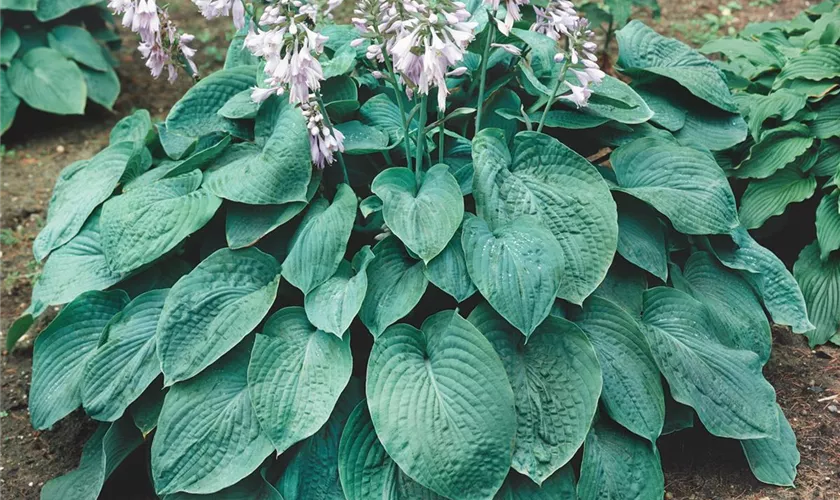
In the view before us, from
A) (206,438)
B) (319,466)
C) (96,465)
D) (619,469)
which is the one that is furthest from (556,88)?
(96,465)

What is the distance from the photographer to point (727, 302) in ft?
11.3

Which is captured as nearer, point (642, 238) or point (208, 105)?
point (642, 238)

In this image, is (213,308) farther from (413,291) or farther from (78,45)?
(78,45)

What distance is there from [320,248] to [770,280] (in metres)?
1.82

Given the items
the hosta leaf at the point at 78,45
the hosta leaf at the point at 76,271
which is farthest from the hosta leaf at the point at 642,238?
the hosta leaf at the point at 78,45

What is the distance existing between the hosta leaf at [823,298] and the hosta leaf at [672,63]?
31.0 inches

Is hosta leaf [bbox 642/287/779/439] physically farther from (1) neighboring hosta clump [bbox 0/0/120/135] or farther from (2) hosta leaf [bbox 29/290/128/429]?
(1) neighboring hosta clump [bbox 0/0/120/135]

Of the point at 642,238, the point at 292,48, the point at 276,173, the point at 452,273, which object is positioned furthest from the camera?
the point at 642,238

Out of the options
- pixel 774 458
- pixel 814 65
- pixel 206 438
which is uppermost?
pixel 814 65

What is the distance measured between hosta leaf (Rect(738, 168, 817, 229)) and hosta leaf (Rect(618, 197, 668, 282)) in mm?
650

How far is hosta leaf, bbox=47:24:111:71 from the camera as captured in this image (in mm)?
5797

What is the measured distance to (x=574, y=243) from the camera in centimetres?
299

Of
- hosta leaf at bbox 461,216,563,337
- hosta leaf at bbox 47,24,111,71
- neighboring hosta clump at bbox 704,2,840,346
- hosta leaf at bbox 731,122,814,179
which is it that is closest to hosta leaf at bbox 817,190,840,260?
neighboring hosta clump at bbox 704,2,840,346

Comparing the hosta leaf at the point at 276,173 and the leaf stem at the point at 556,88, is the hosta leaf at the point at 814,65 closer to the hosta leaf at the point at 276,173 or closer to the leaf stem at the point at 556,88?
the leaf stem at the point at 556,88
